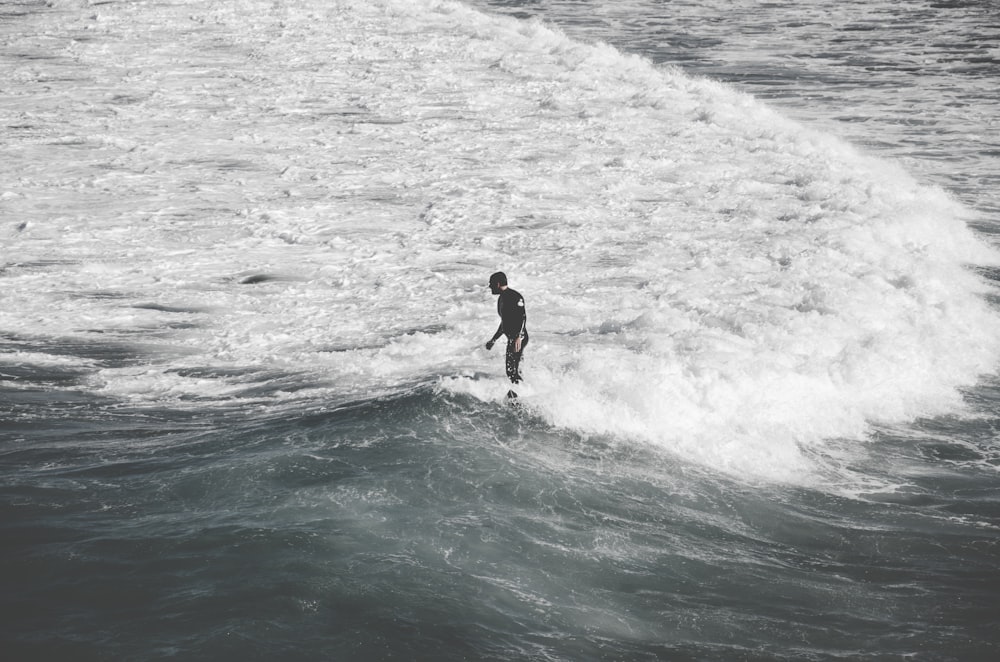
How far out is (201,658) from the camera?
5797 millimetres

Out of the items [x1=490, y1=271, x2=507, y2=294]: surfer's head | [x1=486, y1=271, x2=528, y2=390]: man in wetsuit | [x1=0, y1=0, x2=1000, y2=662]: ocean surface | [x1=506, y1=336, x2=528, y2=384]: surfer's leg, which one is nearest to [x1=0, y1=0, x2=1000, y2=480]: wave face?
[x1=0, y1=0, x2=1000, y2=662]: ocean surface

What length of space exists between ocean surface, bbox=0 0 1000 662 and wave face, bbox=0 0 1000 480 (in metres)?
0.08

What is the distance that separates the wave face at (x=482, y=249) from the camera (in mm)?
10742

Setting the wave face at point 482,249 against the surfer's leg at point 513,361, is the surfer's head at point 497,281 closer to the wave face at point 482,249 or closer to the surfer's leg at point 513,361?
the surfer's leg at point 513,361

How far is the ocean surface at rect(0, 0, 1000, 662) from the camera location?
6574 millimetres

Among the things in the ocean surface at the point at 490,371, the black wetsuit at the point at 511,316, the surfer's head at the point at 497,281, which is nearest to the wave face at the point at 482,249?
the ocean surface at the point at 490,371

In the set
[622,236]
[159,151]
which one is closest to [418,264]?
[622,236]

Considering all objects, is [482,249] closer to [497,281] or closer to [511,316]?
[511,316]

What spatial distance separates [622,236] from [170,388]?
27.2ft

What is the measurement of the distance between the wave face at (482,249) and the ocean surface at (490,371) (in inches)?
3.0

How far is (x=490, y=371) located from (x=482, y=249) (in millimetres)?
5328

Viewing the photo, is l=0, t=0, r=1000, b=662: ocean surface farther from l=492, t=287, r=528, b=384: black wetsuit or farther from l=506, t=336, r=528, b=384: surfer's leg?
l=492, t=287, r=528, b=384: black wetsuit

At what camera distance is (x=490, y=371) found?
10797mm

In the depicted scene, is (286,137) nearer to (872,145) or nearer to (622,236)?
(622,236)
